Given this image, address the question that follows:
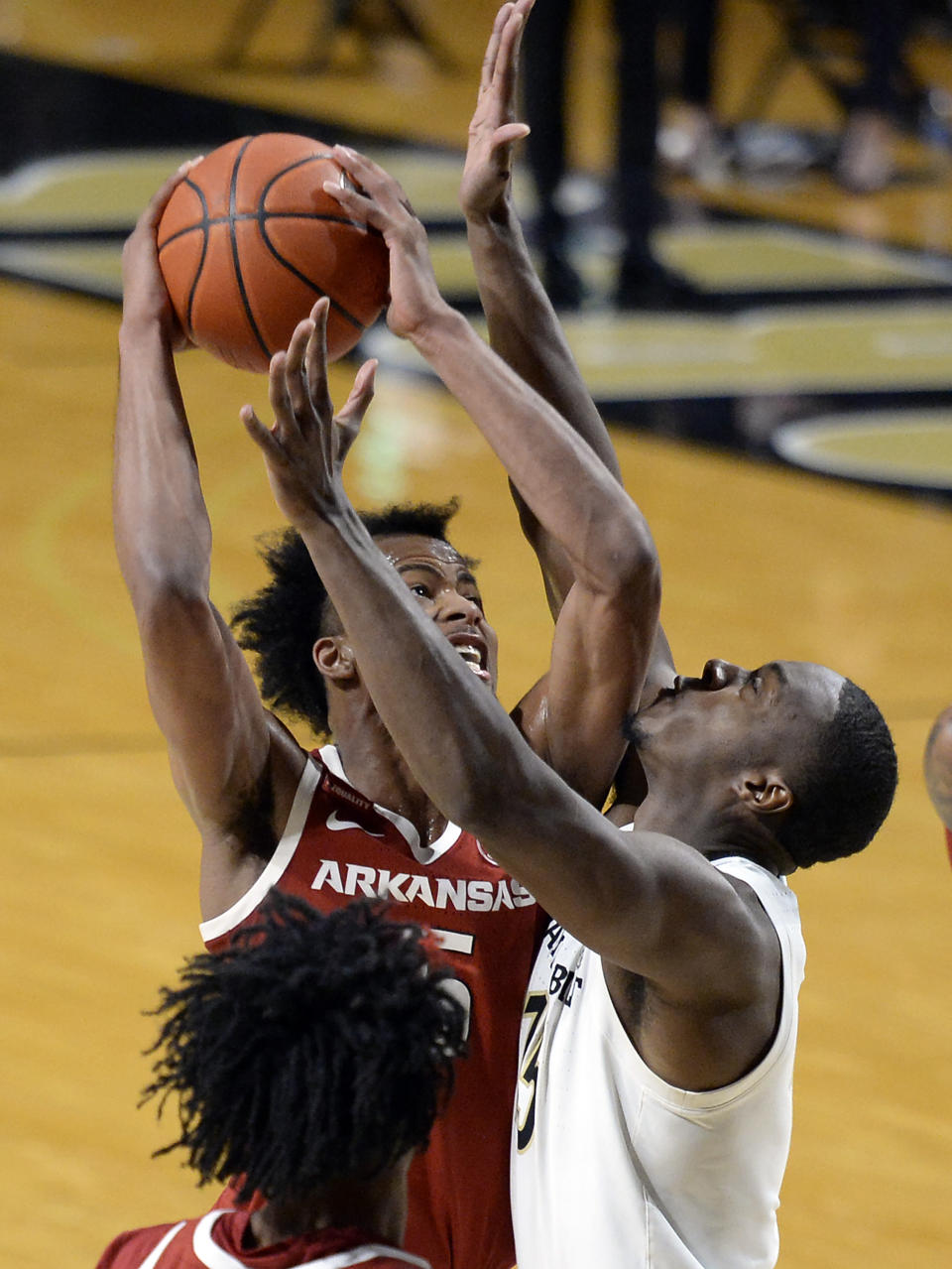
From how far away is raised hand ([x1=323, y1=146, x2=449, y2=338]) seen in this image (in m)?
2.92

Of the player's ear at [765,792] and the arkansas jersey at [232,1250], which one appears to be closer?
the arkansas jersey at [232,1250]

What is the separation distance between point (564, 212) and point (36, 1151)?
6.36 metres

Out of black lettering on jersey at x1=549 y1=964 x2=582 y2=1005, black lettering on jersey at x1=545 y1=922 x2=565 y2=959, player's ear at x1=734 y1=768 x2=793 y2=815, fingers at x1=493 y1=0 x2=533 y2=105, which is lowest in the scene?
black lettering on jersey at x1=549 y1=964 x2=582 y2=1005

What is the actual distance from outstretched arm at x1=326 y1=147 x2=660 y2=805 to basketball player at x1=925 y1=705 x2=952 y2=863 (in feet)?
1.73

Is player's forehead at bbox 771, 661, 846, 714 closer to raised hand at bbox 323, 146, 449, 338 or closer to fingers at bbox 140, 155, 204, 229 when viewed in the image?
raised hand at bbox 323, 146, 449, 338

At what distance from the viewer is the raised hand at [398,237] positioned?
2922mm

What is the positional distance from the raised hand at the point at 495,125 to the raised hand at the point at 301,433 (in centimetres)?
78

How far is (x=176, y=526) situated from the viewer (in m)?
2.92

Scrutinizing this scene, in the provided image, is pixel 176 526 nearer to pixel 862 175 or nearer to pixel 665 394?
pixel 665 394

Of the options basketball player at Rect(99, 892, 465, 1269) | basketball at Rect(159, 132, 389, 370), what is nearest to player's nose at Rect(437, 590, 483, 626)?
basketball at Rect(159, 132, 389, 370)

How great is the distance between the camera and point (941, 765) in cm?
332

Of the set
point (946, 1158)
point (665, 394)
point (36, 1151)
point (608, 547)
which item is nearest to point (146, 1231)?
point (608, 547)

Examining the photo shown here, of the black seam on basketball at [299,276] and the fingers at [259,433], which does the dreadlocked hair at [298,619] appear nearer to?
the black seam on basketball at [299,276]

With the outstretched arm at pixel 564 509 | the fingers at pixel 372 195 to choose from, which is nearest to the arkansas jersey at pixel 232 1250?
the outstretched arm at pixel 564 509
